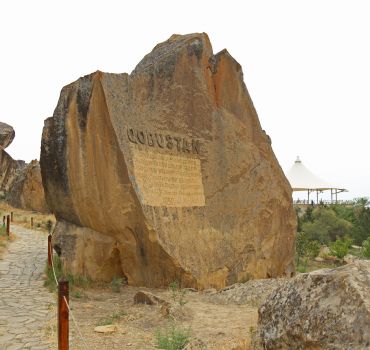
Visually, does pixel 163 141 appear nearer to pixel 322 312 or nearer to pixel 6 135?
pixel 322 312

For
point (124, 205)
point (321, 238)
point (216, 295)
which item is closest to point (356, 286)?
point (216, 295)

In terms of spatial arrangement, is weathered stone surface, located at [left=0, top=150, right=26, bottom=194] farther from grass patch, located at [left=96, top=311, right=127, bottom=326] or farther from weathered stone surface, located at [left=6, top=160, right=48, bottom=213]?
grass patch, located at [left=96, top=311, right=127, bottom=326]

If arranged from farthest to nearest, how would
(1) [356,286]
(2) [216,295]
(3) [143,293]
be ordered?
(2) [216,295], (3) [143,293], (1) [356,286]

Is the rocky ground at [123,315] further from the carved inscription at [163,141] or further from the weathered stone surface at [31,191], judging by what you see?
the weathered stone surface at [31,191]

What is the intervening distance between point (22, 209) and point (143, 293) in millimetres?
18571

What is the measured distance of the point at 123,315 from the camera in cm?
604

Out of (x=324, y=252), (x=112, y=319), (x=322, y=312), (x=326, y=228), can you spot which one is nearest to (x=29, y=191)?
(x=324, y=252)

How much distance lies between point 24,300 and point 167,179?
3125 mm

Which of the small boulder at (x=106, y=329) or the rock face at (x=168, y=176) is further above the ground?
the rock face at (x=168, y=176)

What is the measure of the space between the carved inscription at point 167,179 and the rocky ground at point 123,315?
1.59 meters

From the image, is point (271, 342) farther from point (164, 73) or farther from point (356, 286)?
point (164, 73)

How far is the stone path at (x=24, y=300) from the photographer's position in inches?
197

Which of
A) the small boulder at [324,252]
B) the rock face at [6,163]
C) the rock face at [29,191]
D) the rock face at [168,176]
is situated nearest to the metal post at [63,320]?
the rock face at [168,176]

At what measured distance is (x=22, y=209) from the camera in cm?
2359
